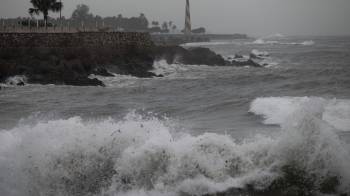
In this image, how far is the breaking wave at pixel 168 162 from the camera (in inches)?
291

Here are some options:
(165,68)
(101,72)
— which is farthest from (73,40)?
(165,68)

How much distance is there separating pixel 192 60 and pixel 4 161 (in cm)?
2875

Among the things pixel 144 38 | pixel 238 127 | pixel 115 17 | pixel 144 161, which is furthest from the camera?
pixel 115 17

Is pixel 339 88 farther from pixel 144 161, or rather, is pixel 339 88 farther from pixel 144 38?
pixel 144 38

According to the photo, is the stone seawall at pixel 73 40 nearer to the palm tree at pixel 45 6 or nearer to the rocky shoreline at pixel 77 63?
the rocky shoreline at pixel 77 63

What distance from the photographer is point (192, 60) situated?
36.3 metres

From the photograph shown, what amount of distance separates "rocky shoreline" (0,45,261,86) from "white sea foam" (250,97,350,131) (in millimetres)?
9670

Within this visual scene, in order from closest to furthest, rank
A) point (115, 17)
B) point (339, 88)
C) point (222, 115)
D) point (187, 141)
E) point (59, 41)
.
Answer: point (187, 141) < point (222, 115) < point (339, 88) < point (59, 41) < point (115, 17)

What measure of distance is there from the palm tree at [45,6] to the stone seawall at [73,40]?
5.44 m

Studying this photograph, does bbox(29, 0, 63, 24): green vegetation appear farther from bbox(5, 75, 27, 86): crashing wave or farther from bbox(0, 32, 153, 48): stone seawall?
bbox(5, 75, 27, 86): crashing wave

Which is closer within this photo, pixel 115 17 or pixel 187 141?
pixel 187 141

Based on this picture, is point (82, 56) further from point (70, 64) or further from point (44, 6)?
point (44, 6)

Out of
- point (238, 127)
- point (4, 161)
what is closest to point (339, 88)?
point (238, 127)

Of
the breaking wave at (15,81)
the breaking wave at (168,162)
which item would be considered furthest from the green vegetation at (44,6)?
the breaking wave at (168,162)
